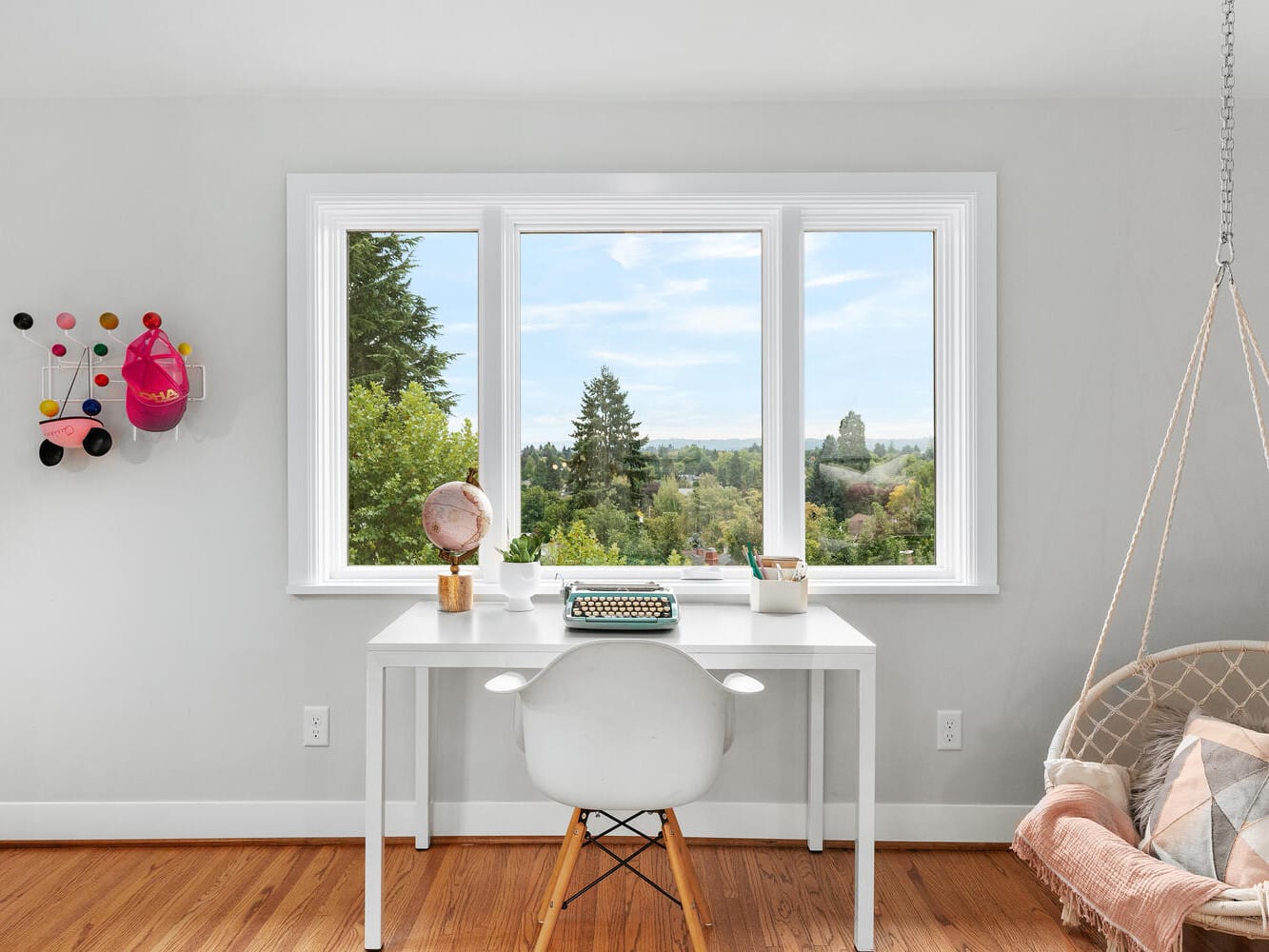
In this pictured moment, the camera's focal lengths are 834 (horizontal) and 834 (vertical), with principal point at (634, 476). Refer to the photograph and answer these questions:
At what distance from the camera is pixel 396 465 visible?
2.78m

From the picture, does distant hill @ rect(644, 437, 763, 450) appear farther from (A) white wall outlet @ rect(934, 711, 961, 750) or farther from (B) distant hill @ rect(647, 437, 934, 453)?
(A) white wall outlet @ rect(934, 711, 961, 750)

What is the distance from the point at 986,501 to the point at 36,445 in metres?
2.98

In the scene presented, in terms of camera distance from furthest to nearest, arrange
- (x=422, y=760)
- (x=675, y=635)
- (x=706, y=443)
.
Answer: (x=706, y=443)
(x=422, y=760)
(x=675, y=635)

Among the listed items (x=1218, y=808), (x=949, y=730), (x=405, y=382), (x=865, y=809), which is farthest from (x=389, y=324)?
(x=1218, y=808)

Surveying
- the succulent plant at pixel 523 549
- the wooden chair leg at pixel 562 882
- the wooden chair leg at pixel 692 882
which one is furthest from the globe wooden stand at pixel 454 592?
the wooden chair leg at pixel 692 882

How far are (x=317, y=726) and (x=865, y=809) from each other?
168 centimetres

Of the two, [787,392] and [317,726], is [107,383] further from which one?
[787,392]

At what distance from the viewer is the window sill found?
8.55 ft

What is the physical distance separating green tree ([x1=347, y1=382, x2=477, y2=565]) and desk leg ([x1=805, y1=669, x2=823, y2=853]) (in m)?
1.29

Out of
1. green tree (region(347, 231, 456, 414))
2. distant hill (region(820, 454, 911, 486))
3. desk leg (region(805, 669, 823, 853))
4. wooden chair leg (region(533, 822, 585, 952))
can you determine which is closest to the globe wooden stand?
green tree (region(347, 231, 456, 414))

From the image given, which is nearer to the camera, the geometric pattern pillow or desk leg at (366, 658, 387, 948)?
the geometric pattern pillow

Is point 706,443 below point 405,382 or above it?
below

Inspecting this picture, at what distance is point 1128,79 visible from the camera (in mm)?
2480

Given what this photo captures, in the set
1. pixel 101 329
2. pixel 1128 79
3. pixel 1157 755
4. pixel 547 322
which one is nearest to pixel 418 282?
pixel 547 322
